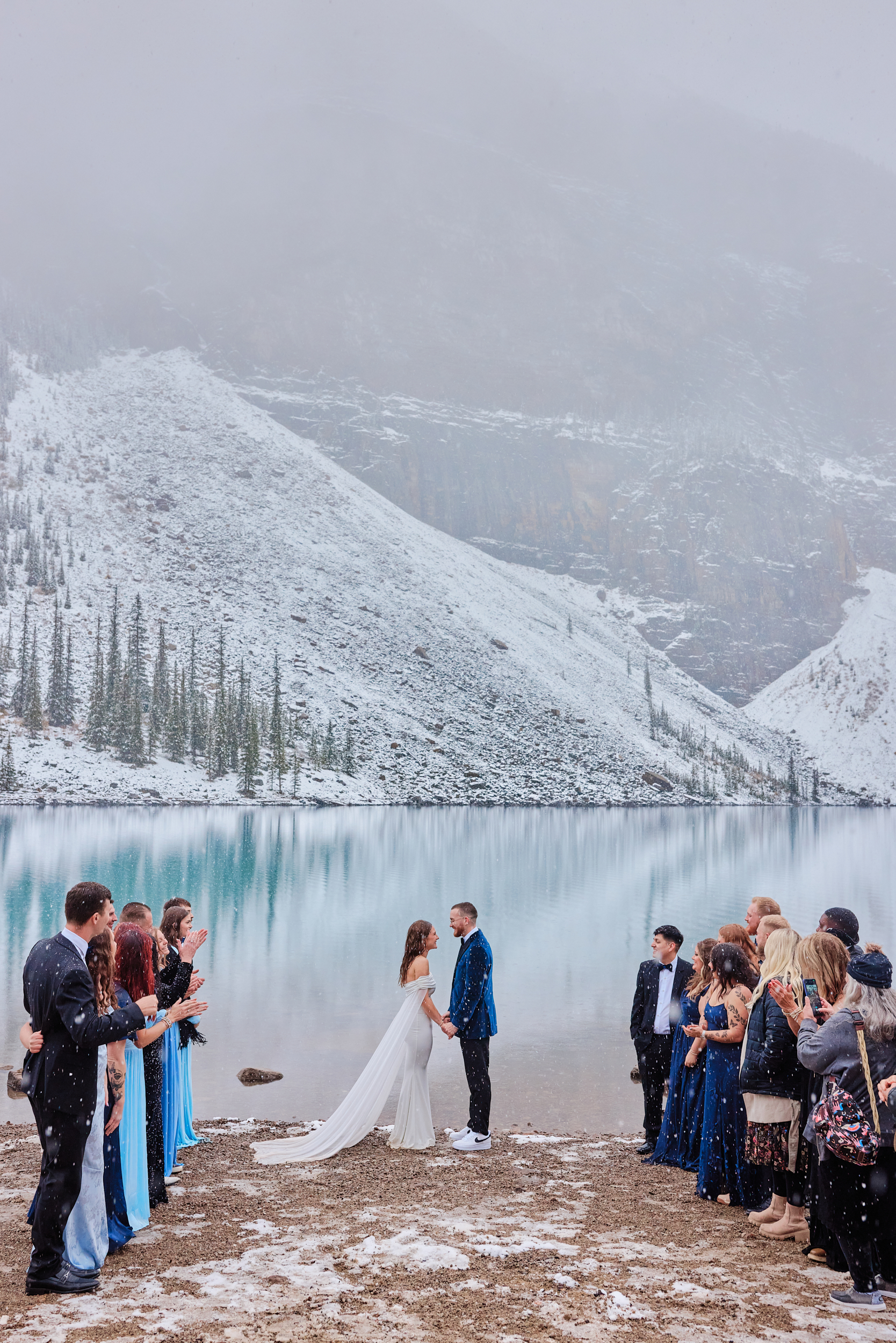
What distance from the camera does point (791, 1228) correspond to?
19.5 feet

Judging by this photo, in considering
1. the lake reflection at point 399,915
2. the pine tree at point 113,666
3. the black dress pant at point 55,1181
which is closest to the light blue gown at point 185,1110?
the lake reflection at point 399,915

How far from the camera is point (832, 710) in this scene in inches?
7249

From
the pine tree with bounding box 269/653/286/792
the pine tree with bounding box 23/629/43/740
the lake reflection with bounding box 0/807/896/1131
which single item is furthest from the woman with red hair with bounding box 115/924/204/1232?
the pine tree with bounding box 269/653/286/792

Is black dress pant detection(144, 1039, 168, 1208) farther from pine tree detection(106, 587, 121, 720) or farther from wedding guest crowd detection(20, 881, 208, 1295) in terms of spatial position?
pine tree detection(106, 587, 121, 720)

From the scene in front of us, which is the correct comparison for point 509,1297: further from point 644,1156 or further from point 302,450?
point 302,450

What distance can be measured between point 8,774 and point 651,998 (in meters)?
70.3

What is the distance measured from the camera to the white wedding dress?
806cm

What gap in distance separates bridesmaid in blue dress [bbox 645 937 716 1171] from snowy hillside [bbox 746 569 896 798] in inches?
6682

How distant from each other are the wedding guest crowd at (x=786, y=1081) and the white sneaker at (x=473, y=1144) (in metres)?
1.43

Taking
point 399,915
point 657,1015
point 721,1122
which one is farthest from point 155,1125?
point 399,915

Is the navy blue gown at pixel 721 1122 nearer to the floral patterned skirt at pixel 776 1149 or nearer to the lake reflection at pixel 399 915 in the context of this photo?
the floral patterned skirt at pixel 776 1149

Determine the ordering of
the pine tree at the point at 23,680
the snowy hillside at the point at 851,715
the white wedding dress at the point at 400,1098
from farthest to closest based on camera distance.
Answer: the snowy hillside at the point at 851,715 < the pine tree at the point at 23,680 < the white wedding dress at the point at 400,1098

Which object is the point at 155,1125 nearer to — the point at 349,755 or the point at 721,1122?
the point at 721,1122

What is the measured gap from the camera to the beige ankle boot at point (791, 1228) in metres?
5.95
